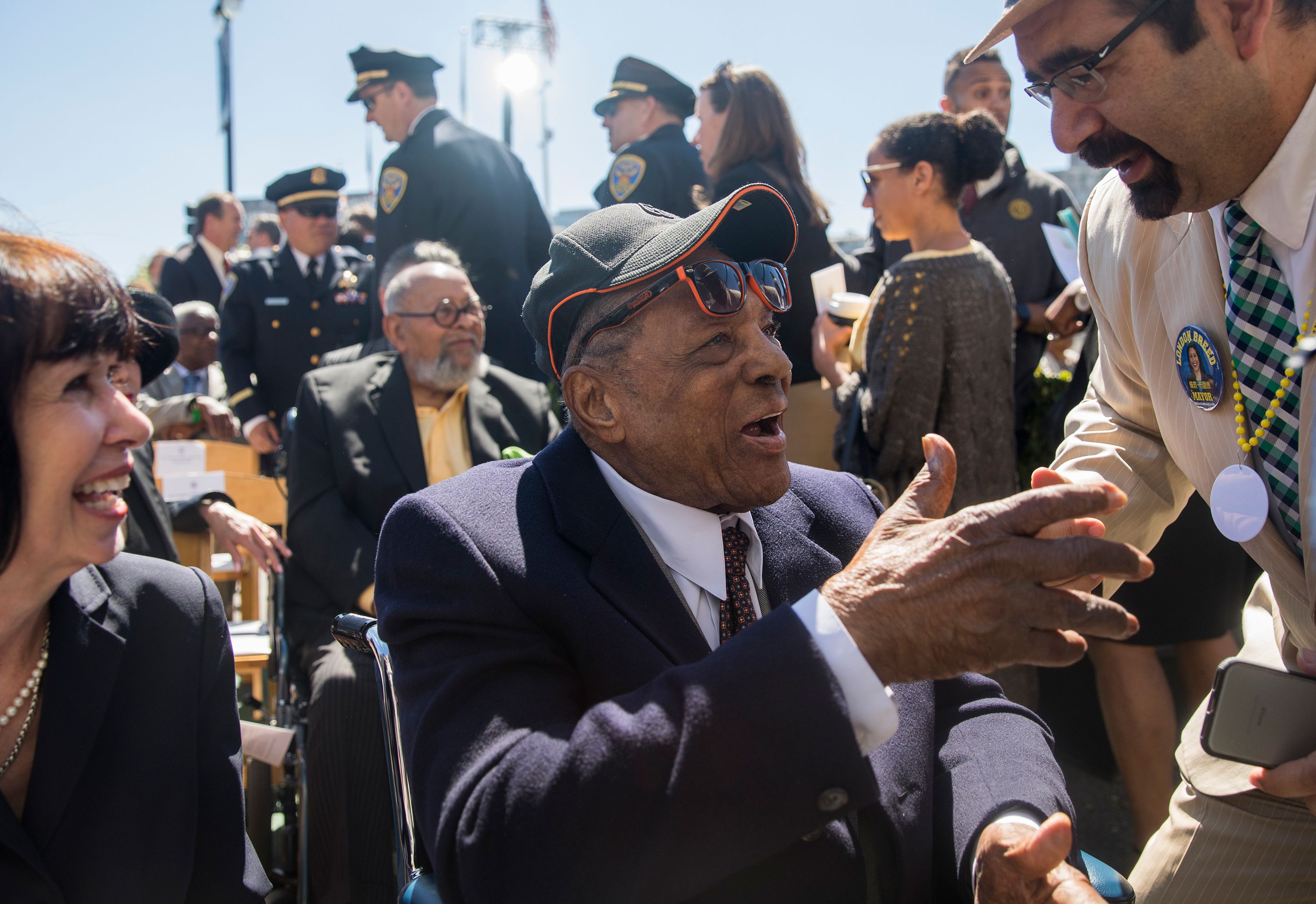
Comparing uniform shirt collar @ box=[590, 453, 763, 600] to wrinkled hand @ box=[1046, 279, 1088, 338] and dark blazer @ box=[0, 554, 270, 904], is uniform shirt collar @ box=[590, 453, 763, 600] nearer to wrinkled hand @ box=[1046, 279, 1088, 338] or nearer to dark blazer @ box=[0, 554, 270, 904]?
dark blazer @ box=[0, 554, 270, 904]

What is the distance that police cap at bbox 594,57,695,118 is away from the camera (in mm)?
5695

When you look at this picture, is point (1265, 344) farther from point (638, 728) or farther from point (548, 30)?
point (548, 30)

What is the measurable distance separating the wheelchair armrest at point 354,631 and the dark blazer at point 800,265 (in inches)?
108

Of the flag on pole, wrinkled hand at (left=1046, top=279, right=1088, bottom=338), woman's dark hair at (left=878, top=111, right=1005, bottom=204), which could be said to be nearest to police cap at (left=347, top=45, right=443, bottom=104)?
woman's dark hair at (left=878, top=111, right=1005, bottom=204)

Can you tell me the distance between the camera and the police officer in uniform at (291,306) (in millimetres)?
6793

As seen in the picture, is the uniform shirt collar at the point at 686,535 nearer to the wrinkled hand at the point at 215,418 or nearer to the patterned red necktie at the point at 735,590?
the patterned red necktie at the point at 735,590

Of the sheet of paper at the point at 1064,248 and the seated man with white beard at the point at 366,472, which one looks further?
the sheet of paper at the point at 1064,248

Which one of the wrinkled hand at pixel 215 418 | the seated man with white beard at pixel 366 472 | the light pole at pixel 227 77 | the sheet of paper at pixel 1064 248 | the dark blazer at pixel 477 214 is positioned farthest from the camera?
the light pole at pixel 227 77

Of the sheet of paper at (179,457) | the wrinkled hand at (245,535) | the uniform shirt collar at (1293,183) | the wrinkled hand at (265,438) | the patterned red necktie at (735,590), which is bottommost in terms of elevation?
the wrinkled hand at (265,438)

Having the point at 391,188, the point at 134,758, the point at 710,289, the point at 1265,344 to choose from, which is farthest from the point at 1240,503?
the point at 391,188

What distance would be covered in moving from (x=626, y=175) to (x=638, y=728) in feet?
13.7

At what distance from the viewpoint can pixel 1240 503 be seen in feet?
6.47

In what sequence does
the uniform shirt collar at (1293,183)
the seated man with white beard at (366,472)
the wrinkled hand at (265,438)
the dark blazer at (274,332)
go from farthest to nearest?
1. the dark blazer at (274,332)
2. the wrinkled hand at (265,438)
3. the seated man with white beard at (366,472)
4. the uniform shirt collar at (1293,183)

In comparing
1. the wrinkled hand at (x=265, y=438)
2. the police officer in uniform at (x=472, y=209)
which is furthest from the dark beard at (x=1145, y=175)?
the wrinkled hand at (x=265, y=438)
